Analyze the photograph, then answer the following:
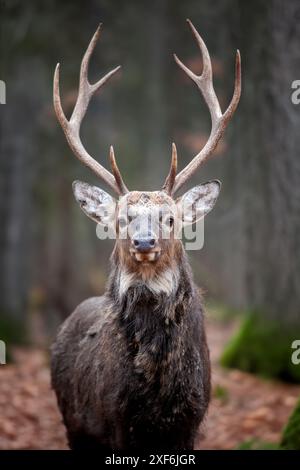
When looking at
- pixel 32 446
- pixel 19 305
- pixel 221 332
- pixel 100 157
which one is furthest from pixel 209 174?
pixel 32 446

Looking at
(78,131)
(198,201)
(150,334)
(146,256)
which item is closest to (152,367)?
(150,334)

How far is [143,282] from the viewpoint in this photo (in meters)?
5.46

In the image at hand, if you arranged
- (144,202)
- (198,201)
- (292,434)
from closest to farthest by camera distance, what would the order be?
(144,202), (198,201), (292,434)

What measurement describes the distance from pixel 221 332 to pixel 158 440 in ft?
27.2

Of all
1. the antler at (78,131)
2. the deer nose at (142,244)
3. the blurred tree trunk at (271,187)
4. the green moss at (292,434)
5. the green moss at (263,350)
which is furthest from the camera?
the green moss at (263,350)

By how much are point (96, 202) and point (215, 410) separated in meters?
3.39

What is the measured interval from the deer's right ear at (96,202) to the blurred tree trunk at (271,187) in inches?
131

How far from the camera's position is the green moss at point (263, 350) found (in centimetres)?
891

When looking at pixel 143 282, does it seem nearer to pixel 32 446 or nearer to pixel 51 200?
pixel 32 446

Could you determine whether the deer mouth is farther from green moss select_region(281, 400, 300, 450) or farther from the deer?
green moss select_region(281, 400, 300, 450)

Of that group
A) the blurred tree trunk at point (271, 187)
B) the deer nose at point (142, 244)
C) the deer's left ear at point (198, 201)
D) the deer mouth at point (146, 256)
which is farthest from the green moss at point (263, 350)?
the deer nose at point (142, 244)

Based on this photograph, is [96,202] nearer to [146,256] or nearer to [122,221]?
[122,221]

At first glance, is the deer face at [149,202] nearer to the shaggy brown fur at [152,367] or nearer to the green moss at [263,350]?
the shaggy brown fur at [152,367]

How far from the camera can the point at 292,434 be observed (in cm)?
637
